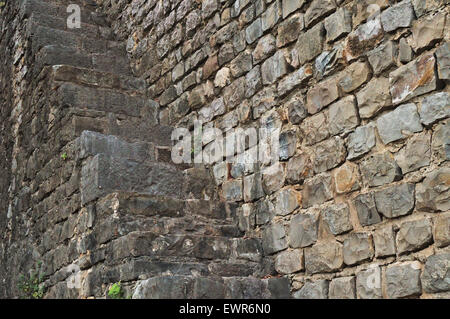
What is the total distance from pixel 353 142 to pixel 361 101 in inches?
9.2

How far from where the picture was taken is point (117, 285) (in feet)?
11.8

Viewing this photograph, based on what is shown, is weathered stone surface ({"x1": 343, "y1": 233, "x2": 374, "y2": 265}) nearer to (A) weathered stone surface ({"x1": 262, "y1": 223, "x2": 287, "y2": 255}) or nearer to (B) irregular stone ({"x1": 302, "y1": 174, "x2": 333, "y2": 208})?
(B) irregular stone ({"x1": 302, "y1": 174, "x2": 333, "y2": 208})

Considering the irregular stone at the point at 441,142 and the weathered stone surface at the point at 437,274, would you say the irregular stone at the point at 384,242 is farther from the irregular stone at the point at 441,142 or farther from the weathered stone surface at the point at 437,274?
the irregular stone at the point at 441,142

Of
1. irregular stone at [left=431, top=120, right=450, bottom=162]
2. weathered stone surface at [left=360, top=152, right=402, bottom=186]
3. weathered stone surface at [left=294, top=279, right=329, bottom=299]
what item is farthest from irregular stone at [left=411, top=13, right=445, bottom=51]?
Answer: weathered stone surface at [left=294, top=279, right=329, bottom=299]

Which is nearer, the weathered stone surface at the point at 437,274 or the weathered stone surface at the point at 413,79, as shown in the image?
the weathered stone surface at the point at 437,274

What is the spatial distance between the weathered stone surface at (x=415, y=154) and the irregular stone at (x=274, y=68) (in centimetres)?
117

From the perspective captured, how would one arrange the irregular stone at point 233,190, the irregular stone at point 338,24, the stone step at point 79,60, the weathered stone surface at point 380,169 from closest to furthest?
the weathered stone surface at point 380,169 < the irregular stone at point 338,24 < the irregular stone at point 233,190 < the stone step at point 79,60

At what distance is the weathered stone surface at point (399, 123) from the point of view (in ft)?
10.2

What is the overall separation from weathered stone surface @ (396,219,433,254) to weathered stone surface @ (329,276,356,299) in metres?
0.38

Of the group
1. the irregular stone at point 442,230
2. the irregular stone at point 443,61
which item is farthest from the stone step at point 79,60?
the irregular stone at point 442,230

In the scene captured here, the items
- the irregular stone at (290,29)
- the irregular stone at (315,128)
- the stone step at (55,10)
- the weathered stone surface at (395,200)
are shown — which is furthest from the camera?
the stone step at (55,10)

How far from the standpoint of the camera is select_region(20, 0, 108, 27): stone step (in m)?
6.43
